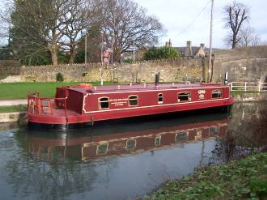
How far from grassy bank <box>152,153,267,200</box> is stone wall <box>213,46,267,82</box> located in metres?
22.2

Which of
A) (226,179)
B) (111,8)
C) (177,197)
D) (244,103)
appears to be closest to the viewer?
(177,197)

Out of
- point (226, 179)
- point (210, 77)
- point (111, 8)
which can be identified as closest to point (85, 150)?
point (226, 179)

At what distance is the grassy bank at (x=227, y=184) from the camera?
16.2ft

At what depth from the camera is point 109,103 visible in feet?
46.9

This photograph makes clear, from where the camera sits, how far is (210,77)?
28.5m

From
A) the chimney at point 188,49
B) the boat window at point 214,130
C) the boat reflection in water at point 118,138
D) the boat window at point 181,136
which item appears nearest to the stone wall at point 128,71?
the boat reflection in water at point 118,138

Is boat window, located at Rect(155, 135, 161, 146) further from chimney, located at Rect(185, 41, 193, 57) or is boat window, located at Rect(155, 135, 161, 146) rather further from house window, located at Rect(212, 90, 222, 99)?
chimney, located at Rect(185, 41, 193, 57)

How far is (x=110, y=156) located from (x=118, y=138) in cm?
233

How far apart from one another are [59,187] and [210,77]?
73.5 feet

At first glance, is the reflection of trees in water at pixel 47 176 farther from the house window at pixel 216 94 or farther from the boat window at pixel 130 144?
the house window at pixel 216 94

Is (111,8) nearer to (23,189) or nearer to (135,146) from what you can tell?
(135,146)

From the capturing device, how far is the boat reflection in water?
10914 millimetres

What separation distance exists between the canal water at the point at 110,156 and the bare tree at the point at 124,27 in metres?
25.7

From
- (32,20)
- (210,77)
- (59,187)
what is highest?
(32,20)
